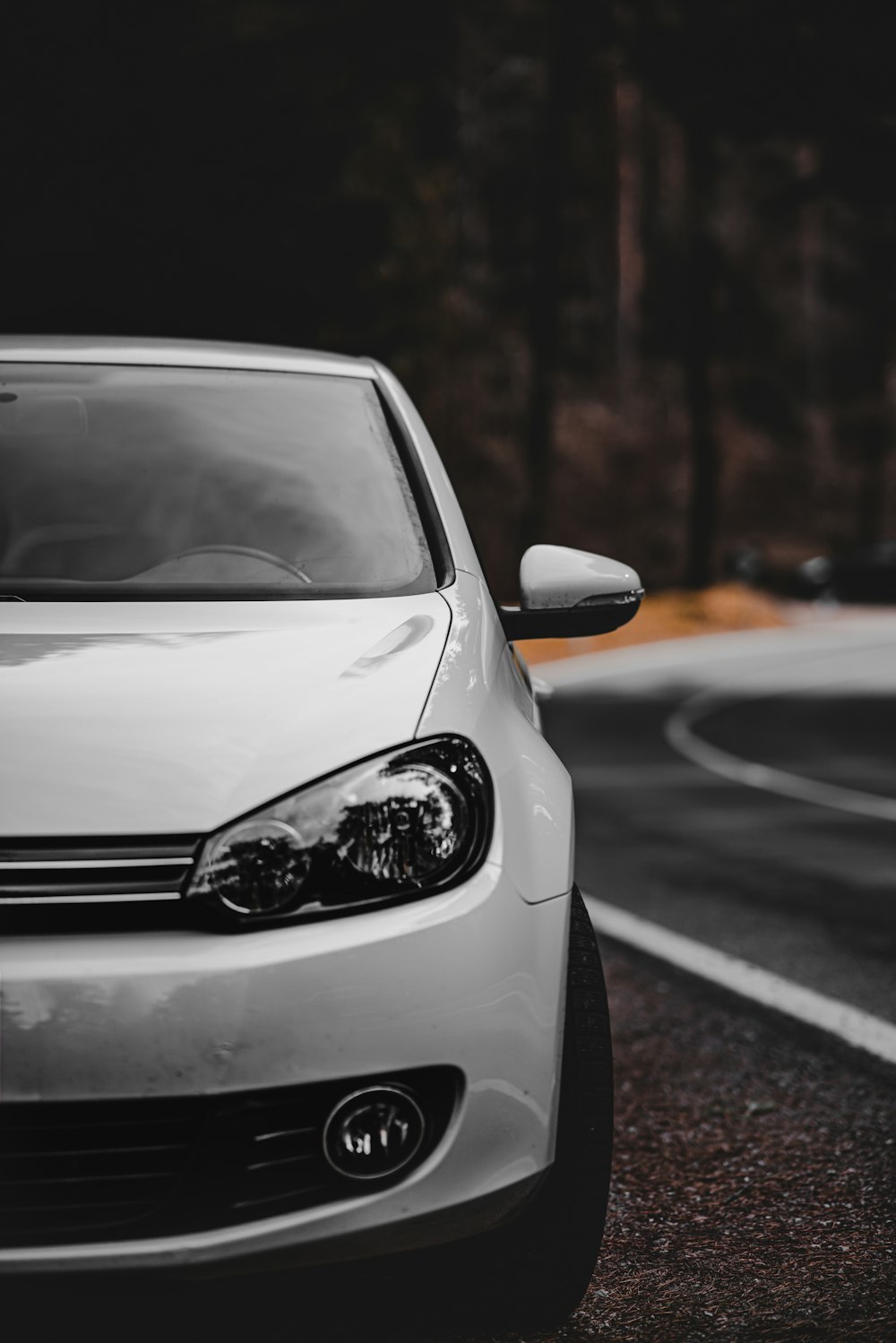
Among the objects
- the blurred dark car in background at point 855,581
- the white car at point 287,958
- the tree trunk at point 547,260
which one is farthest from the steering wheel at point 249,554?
the blurred dark car in background at point 855,581

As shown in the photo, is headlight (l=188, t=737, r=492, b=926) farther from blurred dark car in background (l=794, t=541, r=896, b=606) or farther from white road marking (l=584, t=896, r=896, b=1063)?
blurred dark car in background (l=794, t=541, r=896, b=606)

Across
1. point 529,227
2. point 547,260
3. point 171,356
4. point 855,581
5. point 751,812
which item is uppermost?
point 171,356

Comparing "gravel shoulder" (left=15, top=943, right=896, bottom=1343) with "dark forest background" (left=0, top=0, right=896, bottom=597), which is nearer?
→ "gravel shoulder" (left=15, top=943, right=896, bottom=1343)

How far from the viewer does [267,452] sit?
4039 millimetres

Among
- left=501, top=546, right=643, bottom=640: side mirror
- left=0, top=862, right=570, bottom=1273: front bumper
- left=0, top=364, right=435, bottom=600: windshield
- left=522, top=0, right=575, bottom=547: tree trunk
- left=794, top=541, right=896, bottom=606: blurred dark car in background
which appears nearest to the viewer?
left=0, top=862, right=570, bottom=1273: front bumper

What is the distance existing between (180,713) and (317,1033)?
538 mm

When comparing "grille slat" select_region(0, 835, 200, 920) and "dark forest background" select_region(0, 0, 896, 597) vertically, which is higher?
"grille slat" select_region(0, 835, 200, 920)

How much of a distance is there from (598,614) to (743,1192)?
1.31m

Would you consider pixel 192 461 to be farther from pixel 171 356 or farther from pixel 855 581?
pixel 855 581

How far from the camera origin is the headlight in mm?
2615

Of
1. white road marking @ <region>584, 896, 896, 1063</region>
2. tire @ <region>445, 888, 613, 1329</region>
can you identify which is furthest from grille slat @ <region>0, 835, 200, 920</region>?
white road marking @ <region>584, 896, 896, 1063</region>

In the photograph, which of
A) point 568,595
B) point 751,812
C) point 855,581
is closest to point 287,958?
point 568,595

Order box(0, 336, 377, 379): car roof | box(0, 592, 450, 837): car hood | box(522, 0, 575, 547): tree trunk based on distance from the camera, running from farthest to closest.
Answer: box(522, 0, 575, 547): tree trunk → box(0, 336, 377, 379): car roof → box(0, 592, 450, 837): car hood

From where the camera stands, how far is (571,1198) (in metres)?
2.93
